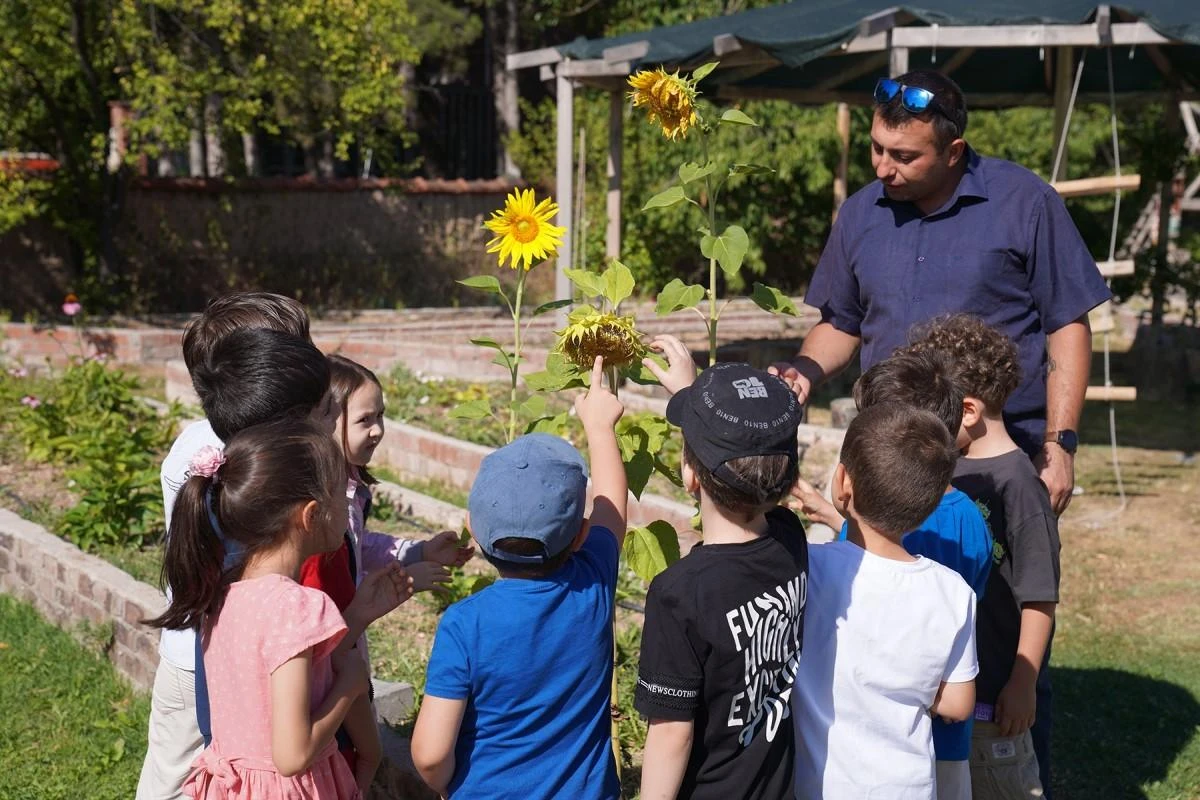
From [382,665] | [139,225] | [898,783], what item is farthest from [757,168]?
[139,225]

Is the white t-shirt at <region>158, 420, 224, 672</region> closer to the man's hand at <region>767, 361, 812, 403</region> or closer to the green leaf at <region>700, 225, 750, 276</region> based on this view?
the green leaf at <region>700, 225, 750, 276</region>

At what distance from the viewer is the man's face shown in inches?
121

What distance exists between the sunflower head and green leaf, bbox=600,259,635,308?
4.9 inches

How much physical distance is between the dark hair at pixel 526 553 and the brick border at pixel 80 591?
7.33 feet

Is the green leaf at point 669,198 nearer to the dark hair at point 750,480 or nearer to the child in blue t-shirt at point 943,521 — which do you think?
the child in blue t-shirt at point 943,521

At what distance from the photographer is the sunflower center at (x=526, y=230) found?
284cm

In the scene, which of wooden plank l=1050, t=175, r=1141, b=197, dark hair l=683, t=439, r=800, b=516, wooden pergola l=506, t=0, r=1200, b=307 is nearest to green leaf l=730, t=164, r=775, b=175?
dark hair l=683, t=439, r=800, b=516

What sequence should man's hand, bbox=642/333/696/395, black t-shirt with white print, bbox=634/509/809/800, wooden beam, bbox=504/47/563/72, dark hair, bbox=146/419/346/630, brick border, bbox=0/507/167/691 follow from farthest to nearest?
1. wooden beam, bbox=504/47/563/72
2. brick border, bbox=0/507/167/691
3. man's hand, bbox=642/333/696/395
4. dark hair, bbox=146/419/346/630
5. black t-shirt with white print, bbox=634/509/809/800

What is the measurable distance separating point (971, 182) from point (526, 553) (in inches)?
65.6

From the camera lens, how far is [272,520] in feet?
7.42

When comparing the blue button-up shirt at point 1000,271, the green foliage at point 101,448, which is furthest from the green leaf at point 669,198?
the green foliage at point 101,448

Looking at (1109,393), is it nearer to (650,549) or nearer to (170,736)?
(650,549)

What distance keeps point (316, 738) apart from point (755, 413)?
0.94 meters

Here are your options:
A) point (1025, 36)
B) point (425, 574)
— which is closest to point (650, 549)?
point (425, 574)
